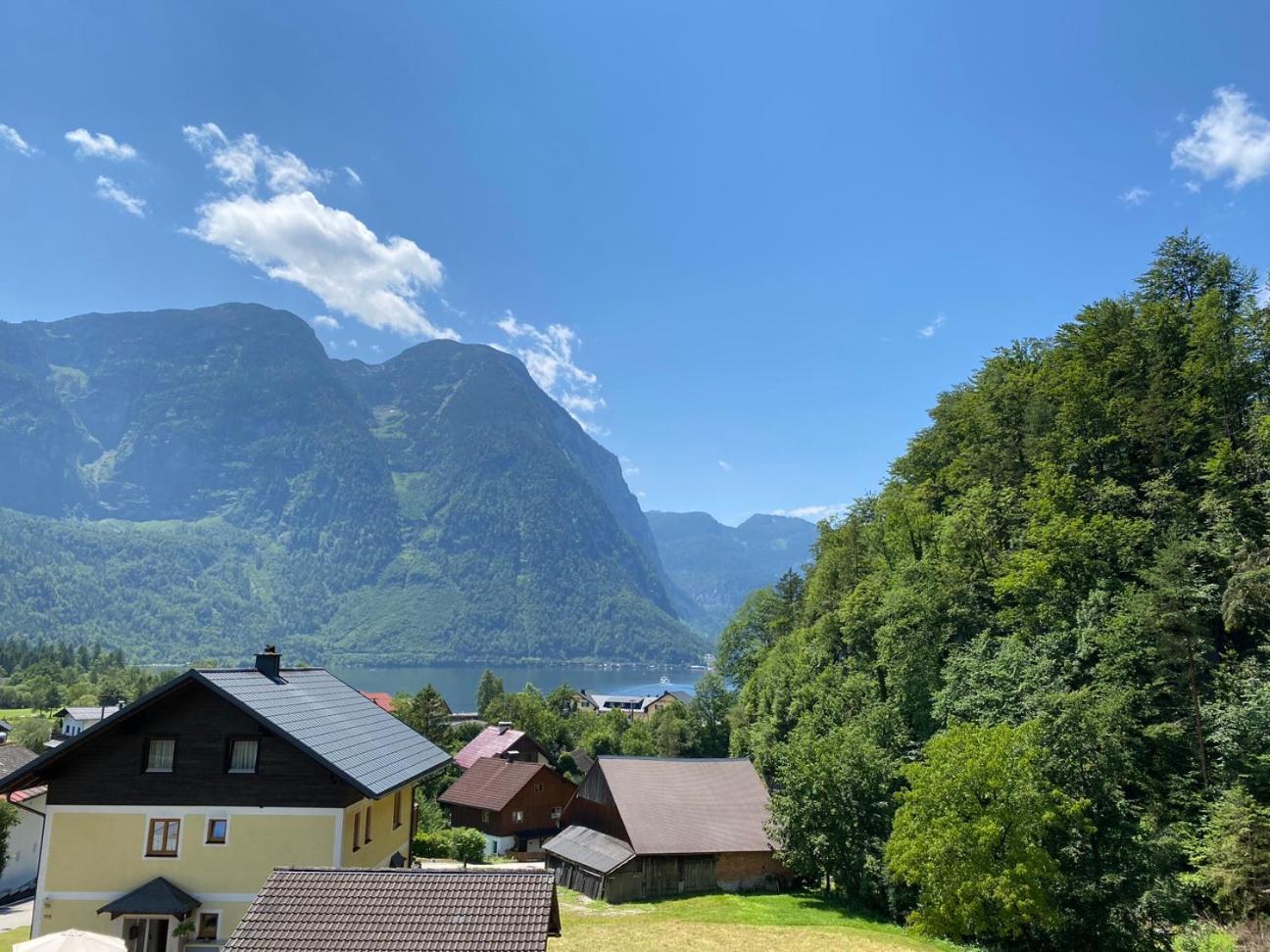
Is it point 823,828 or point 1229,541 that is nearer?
point 1229,541

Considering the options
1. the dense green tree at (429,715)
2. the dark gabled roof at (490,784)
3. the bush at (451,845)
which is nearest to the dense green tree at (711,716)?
the dark gabled roof at (490,784)

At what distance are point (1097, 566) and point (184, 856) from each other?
125ft

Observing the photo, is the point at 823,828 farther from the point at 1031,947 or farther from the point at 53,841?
the point at 53,841

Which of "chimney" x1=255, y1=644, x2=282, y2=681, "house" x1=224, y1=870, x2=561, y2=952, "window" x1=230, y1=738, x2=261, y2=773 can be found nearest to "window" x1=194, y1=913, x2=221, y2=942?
"window" x1=230, y1=738, x2=261, y2=773

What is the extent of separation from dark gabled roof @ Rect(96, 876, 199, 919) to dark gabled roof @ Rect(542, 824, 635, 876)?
23.0 metres

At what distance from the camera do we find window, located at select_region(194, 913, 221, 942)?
65.6ft

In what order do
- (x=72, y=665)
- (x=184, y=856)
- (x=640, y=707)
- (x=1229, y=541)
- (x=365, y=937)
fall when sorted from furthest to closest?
(x=72, y=665)
(x=640, y=707)
(x=1229, y=541)
(x=184, y=856)
(x=365, y=937)

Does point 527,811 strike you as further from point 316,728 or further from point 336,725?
point 316,728

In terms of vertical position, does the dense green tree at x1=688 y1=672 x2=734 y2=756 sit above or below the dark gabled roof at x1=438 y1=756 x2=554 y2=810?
above

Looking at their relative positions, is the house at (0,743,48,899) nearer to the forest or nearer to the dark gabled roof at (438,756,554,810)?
the dark gabled roof at (438,756,554,810)

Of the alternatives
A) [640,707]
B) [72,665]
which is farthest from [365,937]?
[72,665]

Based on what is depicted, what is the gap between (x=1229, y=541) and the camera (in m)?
34.2

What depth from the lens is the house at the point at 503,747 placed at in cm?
7106

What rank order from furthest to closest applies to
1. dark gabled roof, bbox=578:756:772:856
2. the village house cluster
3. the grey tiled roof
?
dark gabled roof, bbox=578:756:772:856 → the grey tiled roof → the village house cluster
